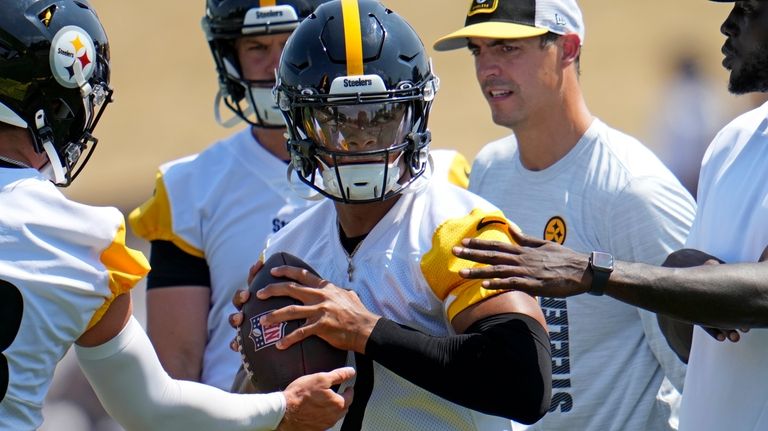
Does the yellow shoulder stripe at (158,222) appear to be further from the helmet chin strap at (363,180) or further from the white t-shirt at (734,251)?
the white t-shirt at (734,251)

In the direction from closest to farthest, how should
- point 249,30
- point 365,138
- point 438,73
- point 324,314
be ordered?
point 324,314 → point 365,138 → point 249,30 → point 438,73

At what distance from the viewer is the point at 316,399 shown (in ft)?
10.9

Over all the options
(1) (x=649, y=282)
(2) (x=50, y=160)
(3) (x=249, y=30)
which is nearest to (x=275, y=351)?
(2) (x=50, y=160)

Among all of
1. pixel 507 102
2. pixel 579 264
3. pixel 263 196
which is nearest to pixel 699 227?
pixel 579 264

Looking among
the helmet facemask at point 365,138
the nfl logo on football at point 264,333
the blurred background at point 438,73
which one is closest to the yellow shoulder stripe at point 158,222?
the helmet facemask at point 365,138

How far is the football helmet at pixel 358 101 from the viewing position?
3.55 m

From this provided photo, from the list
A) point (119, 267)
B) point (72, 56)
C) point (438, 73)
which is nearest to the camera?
point (119, 267)

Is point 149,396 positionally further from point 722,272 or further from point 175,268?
point 175,268

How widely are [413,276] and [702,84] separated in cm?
1046

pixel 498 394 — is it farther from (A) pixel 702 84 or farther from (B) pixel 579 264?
(A) pixel 702 84

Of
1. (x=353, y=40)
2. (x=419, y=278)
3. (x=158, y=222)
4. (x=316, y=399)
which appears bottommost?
(x=158, y=222)

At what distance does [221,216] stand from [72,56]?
65.4 inches

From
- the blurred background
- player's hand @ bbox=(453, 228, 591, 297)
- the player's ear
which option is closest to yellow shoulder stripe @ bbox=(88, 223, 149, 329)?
player's hand @ bbox=(453, 228, 591, 297)

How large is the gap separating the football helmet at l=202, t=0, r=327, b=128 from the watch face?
1955 mm
